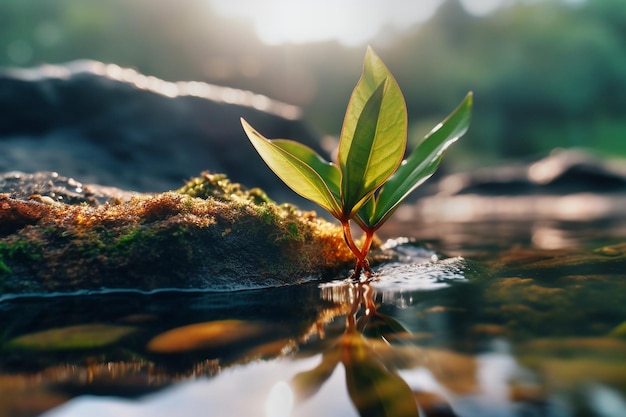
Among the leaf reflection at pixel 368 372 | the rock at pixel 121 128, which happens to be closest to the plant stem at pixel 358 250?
the leaf reflection at pixel 368 372

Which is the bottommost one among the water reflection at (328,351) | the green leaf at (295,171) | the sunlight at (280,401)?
the sunlight at (280,401)

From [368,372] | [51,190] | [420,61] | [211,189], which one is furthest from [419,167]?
[420,61]

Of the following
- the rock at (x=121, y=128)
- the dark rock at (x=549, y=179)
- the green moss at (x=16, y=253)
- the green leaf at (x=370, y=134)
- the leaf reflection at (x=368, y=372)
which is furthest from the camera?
the dark rock at (x=549, y=179)

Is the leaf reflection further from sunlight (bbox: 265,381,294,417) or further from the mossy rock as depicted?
the mossy rock

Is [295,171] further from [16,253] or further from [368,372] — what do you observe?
[16,253]

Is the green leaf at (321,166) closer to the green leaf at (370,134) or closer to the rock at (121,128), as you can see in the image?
the green leaf at (370,134)

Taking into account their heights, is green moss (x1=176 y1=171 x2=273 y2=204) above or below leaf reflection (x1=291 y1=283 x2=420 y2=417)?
above

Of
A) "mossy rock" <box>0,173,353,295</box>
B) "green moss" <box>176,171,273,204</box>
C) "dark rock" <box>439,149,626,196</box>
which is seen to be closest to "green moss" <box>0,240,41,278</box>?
"mossy rock" <box>0,173,353,295</box>
